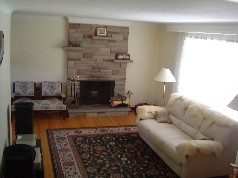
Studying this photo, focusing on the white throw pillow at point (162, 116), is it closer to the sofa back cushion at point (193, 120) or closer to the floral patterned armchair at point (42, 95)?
the sofa back cushion at point (193, 120)

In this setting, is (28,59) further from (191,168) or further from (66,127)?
(191,168)

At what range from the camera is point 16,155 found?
9.29 feet

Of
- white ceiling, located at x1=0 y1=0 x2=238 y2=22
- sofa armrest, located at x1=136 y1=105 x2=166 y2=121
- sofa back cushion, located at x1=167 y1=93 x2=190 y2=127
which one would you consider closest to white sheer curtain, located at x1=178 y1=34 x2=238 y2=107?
sofa back cushion, located at x1=167 y1=93 x2=190 y2=127

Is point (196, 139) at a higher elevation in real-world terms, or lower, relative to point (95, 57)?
lower

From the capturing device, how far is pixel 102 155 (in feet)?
15.1

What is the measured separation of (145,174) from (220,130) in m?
1.28

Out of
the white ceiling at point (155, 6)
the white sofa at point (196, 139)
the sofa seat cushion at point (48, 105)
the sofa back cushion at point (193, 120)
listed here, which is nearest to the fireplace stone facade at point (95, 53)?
the sofa seat cushion at point (48, 105)

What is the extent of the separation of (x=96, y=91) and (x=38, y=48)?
68.3 inches

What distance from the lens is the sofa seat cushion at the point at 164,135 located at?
4129mm

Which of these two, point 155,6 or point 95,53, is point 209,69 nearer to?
point 95,53

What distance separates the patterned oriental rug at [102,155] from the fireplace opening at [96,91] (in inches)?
50.5

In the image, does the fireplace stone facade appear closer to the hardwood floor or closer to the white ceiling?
the hardwood floor

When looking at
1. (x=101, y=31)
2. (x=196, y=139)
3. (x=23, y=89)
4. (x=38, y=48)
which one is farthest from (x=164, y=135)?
(x=38, y=48)

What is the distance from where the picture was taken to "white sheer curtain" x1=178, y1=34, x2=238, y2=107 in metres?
4.63
